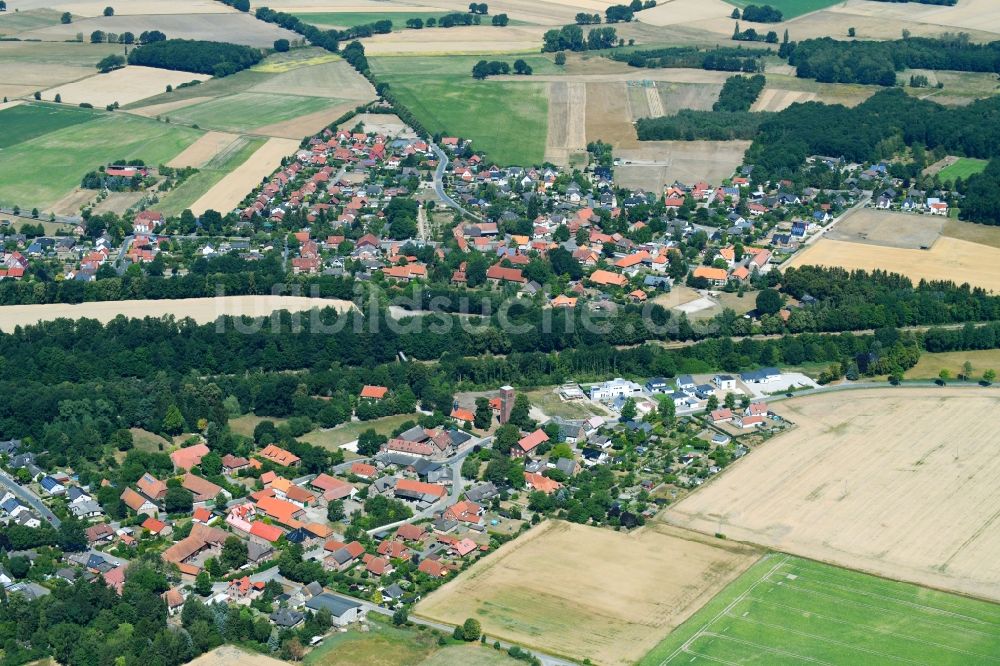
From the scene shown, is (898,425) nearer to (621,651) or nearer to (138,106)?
(621,651)

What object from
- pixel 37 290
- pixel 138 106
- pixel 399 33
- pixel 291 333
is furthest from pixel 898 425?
pixel 399 33

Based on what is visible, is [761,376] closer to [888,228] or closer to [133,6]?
[888,228]

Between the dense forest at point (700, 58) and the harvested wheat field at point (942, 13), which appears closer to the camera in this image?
the dense forest at point (700, 58)

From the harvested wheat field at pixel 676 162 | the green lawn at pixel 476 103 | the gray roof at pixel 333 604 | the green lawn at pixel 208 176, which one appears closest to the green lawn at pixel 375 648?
the gray roof at pixel 333 604

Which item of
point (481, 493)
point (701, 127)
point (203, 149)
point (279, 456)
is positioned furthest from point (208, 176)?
point (481, 493)

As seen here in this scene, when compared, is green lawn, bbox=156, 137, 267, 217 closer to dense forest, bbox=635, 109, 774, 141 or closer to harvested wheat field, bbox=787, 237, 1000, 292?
dense forest, bbox=635, 109, 774, 141

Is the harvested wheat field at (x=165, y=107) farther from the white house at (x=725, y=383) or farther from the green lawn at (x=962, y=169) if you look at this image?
the white house at (x=725, y=383)
